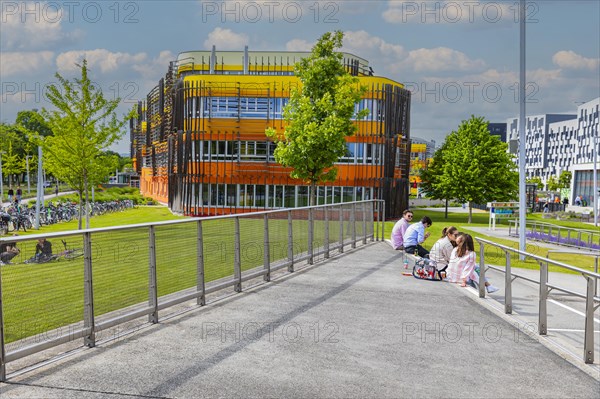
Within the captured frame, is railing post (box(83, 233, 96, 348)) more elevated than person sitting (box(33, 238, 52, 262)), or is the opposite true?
person sitting (box(33, 238, 52, 262))

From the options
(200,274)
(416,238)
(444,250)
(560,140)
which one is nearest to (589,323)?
(200,274)

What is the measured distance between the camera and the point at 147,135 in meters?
80.8

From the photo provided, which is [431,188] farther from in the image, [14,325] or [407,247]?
[14,325]

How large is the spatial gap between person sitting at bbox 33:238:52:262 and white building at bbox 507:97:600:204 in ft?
346

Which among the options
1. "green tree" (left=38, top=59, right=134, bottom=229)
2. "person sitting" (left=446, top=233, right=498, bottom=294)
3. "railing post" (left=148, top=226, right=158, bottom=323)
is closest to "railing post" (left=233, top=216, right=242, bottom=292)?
"railing post" (left=148, top=226, right=158, bottom=323)

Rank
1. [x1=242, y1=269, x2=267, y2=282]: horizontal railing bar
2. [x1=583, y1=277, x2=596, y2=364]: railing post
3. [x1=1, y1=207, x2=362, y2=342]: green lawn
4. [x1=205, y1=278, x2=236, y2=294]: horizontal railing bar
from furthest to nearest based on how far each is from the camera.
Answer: [x1=242, y1=269, x2=267, y2=282]: horizontal railing bar → [x1=205, y1=278, x2=236, y2=294]: horizontal railing bar → [x1=583, y1=277, x2=596, y2=364]: railing post → [x1=1, y1=207, x2=362, y2=342]: green lawn

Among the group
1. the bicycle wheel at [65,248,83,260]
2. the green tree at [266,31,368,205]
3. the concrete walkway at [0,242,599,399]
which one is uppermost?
the green tree at [266,31,368,205]

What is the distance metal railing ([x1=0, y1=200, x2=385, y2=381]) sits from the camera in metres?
5.53

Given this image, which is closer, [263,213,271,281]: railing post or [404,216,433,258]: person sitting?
[263,213,271,281]: railing post

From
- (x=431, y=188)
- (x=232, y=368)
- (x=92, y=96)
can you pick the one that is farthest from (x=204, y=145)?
(x=232, y=368)

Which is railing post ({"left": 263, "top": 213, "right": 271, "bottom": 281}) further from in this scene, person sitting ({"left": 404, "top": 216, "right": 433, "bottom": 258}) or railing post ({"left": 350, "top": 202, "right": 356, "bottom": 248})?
railing post ({"left": 350, "top": 202, "right": 356, "bottom": 248})

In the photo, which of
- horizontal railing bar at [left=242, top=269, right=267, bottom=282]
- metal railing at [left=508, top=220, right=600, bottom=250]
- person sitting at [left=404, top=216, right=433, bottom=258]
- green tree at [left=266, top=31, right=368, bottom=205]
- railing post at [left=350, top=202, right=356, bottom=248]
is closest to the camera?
horizontal railing bar at [left=242, top=269, right=267, bottom=282]

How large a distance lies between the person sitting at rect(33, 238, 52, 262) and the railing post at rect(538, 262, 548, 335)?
562 cm

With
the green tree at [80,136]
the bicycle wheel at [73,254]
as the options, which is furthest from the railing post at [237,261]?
Result: the green tree at [80,136]
